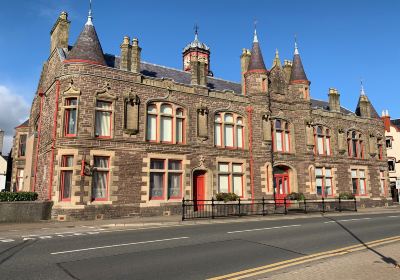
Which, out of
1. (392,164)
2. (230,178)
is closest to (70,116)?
(230,178)

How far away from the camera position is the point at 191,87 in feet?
82.3

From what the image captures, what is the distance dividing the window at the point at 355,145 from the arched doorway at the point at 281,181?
9.71 metres

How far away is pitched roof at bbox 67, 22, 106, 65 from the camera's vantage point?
2129 centimetres

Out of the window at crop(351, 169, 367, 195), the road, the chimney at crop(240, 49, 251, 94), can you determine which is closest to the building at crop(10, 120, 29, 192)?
the chimney at crop(240, 49, 251, 94)

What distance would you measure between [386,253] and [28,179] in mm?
25768

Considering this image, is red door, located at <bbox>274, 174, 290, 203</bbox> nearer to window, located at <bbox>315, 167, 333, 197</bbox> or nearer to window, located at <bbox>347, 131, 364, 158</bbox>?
window, located at <bbox>315, 167, 333, 197</bbox>

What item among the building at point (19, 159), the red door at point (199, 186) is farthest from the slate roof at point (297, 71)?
the building at point (19, 159)

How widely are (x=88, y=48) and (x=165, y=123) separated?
7086mm

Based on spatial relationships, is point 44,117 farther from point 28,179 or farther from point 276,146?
point 276,146

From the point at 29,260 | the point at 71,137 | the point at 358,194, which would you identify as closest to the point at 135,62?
the point at 71,137

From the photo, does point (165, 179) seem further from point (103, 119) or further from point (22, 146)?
point (22, 146)

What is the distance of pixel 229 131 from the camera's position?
87.2 feet

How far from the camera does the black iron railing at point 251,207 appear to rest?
2167 centimetres

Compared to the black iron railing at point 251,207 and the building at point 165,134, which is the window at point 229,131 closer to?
the building at point 165,134
